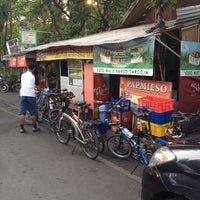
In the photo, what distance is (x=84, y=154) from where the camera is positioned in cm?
591

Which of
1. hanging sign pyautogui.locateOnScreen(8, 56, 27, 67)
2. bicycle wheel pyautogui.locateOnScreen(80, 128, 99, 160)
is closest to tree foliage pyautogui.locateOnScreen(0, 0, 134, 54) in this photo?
hanging sign pyautogui.locateOnScreen(8, 56, 27, 67)

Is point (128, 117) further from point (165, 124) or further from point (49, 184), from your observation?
point (49, 184)

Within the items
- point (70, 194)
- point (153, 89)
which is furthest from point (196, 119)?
point (70, 194)

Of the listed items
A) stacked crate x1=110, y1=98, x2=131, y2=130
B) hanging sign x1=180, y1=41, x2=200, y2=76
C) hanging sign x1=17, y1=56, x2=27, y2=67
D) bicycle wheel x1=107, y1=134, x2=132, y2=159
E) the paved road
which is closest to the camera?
the paved road

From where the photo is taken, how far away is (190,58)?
20.3 feet

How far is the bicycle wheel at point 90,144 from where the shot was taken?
5.54m

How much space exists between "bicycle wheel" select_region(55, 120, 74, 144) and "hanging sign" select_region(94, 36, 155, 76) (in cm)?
172

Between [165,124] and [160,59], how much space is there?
1.58 m

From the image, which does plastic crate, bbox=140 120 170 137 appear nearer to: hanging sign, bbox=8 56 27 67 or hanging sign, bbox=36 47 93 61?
hanging sign, bbox=36 47 93 61

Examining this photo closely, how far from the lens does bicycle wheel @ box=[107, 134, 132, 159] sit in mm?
5516

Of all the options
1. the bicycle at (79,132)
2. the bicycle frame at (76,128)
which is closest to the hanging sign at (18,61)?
the bicycle at (79,132)

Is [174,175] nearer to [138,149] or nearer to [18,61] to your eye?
[138,149]

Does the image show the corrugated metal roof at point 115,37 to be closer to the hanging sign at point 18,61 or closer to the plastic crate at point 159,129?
the plastic crate at point 159,129

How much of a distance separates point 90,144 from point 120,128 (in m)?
0.71
